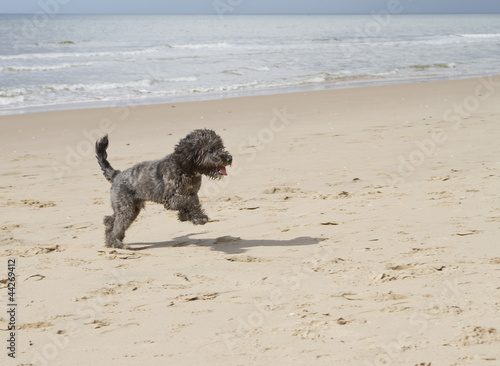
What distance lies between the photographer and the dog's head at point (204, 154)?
6.08 meters

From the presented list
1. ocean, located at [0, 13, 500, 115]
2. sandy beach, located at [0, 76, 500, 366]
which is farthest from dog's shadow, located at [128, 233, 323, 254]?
ocean, located at [0, 13, 500, 115]

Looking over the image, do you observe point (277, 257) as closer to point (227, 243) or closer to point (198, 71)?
point (227, 243)

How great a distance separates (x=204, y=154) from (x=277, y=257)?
123cm

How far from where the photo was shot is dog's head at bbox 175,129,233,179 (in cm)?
608

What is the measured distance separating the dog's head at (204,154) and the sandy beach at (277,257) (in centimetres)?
79

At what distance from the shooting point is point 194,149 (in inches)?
243

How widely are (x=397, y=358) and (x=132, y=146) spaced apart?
9.00 meters

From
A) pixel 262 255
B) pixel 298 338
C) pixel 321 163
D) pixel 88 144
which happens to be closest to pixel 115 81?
pixel 88 144

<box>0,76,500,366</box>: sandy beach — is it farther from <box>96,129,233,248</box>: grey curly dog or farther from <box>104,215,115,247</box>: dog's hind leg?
<box>96,129,233,248</box>: grey curly dog

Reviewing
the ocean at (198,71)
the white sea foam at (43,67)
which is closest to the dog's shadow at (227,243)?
the ocean at (198,71)

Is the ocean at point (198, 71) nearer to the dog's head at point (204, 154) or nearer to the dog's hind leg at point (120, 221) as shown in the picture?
the dog's hind leg at point (120, 221)

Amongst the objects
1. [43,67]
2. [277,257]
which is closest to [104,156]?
[277,257]

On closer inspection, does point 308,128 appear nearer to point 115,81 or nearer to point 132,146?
point 132,146

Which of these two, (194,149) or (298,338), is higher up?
(194,149)
